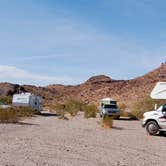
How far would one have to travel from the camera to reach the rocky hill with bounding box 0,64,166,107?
113 meters

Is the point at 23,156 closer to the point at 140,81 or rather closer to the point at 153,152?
the point at 153,152

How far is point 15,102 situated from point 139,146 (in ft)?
153

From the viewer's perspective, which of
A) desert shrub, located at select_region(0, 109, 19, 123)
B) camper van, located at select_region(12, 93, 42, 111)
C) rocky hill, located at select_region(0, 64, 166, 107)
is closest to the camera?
desert shrub, located at select_region(0, 109, 19, 123)

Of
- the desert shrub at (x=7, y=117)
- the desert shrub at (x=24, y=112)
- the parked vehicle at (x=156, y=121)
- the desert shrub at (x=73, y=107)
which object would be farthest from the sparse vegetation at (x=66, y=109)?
the parked vehicle at (x=156, y=121)

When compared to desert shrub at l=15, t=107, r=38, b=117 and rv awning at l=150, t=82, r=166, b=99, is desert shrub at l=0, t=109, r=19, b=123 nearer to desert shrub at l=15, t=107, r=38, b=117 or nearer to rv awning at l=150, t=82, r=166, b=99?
desert shrub at l=15, t=107, r=38, b=117

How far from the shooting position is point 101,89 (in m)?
132

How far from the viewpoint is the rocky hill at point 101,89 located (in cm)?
11281

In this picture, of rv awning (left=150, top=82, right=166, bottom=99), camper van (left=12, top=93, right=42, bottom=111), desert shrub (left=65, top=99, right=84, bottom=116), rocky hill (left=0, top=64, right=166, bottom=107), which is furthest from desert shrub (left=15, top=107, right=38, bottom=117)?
rocky hill (left=0, top=64, right=166, bottom=107)

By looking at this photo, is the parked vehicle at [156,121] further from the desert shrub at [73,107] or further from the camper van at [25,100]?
the desert shrub at [73,107]

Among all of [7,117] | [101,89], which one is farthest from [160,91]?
[101,89]

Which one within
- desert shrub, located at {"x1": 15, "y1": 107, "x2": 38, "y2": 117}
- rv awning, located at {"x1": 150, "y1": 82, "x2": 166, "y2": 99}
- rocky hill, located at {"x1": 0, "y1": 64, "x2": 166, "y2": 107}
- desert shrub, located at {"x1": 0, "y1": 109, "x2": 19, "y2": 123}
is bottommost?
desert shrub, located at {"x1": 0, "y1": 109, "x2": 19, "y2": 123}

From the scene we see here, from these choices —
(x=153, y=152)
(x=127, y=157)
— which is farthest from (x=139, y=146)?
(x=127, y=157)

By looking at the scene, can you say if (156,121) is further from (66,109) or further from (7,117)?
(66,109)

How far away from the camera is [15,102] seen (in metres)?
65.7
